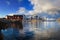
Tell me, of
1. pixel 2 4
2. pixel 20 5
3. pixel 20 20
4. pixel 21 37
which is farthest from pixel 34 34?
pixel 2 4

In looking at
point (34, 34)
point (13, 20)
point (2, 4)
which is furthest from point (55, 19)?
point (2, 4)

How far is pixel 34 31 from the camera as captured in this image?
1.79 meters

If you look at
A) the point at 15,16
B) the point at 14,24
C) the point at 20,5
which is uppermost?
the point at 20,5

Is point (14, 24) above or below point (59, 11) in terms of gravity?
below

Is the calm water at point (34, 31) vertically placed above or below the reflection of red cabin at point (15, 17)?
below

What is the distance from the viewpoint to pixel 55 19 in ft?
5.83

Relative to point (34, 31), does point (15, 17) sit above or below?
above

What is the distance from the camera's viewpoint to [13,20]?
1808 mm

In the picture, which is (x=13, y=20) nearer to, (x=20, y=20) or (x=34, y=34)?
(x=20, y=20)

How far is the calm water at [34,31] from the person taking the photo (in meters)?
1.76

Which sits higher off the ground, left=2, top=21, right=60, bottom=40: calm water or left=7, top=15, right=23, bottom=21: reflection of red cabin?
left=7, top=15, right=23, bottom=21: reflection of red cabin

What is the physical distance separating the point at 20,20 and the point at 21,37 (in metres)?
0.28

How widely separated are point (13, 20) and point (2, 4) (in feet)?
1.03

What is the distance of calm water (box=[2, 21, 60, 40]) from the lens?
1763mm
